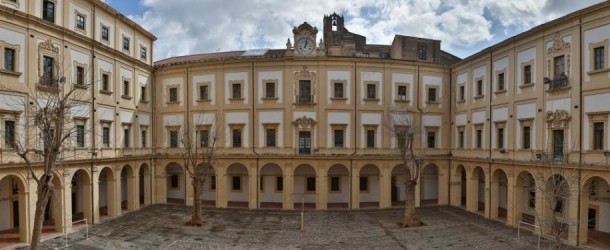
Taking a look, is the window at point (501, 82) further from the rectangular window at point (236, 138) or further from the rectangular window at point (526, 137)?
the rectangular window at point (236, 138)

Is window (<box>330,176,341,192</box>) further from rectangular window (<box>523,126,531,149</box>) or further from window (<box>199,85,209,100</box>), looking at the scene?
rectangular window (<box>523,126,531,149</box>)

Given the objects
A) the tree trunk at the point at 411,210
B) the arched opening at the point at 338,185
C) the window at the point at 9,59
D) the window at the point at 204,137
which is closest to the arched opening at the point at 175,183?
the window at the point at 204,137

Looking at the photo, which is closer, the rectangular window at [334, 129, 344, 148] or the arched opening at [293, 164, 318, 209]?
the rectangular window at [334, 129, 344, 148]

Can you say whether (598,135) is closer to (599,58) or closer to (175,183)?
(599,58)

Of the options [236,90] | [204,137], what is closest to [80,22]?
[236,90]

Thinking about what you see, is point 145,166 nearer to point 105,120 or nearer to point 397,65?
point 105,120

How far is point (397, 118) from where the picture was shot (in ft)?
106

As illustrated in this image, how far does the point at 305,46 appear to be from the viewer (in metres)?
31.9

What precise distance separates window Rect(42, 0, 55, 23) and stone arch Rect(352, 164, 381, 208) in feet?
83.0

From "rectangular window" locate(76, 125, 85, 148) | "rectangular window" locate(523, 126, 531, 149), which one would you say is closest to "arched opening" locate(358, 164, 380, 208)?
"rectangular window" locate(523, 126, 531, 149)

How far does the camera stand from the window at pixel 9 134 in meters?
20.3

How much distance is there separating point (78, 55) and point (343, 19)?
94.7 ft

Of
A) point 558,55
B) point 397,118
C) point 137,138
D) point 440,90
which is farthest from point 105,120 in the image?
point 558,55

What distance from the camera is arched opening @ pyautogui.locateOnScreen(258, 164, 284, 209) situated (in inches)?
1320
